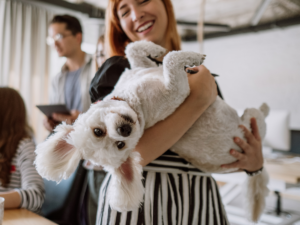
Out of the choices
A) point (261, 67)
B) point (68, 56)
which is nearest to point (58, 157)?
point (68, 56)

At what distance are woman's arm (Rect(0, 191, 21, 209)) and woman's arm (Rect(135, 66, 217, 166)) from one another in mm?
A: 583

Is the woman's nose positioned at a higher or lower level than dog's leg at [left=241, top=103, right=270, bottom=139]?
higher

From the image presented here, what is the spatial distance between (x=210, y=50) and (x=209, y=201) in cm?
464

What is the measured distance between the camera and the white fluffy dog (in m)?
0.50

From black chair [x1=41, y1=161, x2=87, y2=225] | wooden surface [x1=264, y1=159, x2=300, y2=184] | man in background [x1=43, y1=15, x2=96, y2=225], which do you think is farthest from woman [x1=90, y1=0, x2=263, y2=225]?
wooden surface [x1=264, y1=159, x2=300, y2=184]

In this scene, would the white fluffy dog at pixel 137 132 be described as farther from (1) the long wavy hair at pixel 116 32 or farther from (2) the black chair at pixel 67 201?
(2) the black chair at pixel 67 201

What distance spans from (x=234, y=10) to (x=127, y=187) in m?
4.03

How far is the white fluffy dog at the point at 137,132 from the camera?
0.50m

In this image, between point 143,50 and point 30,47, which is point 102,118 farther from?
point 30,47

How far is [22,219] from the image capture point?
82 cm

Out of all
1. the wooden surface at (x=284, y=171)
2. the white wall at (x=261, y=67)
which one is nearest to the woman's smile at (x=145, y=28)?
the wooden surface at (x=284, y=171)

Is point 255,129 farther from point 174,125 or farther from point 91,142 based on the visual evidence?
point 91,142

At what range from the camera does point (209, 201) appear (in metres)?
0.78

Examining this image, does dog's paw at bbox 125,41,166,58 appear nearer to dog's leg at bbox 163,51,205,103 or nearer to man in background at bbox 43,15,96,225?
dog's leg at bbox 163,51,205,103
